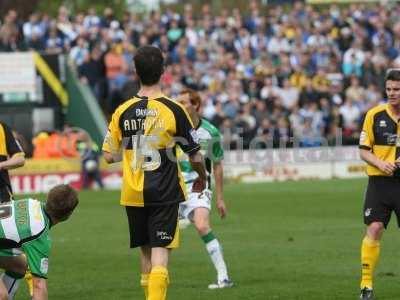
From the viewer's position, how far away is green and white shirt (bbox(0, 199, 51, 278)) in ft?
28.2

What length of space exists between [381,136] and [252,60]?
22863mm

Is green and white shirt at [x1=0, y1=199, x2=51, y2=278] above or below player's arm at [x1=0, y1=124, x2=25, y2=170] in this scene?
below

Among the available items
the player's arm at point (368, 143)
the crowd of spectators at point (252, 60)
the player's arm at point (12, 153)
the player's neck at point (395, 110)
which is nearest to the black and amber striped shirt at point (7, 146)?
the player's arm at point (12, 153)

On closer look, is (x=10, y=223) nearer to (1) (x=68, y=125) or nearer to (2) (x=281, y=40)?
(1) (x=68, y=125)

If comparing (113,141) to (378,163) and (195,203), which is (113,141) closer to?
(378,163)

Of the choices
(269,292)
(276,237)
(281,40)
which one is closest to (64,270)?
(269,292)

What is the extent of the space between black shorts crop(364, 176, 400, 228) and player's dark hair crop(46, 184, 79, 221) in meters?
3.46

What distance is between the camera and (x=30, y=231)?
860cm

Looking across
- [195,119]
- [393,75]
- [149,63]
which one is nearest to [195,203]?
[195,119]

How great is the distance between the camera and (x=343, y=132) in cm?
3194

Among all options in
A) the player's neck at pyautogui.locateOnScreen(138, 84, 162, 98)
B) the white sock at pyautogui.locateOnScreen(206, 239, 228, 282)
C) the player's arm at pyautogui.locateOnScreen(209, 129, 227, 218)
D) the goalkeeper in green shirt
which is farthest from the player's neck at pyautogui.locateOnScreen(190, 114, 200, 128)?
the player's neck at pyautogui.locateOnScreen(138, 84, 162, 98)

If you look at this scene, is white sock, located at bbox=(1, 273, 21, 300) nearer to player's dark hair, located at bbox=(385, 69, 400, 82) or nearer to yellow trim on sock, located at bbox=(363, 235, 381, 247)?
yellow trim on sock, located at bbox=(363, 235, 381, 247)

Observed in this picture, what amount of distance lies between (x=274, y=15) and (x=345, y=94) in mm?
4224

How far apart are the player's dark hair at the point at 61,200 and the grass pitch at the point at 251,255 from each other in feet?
9.55
